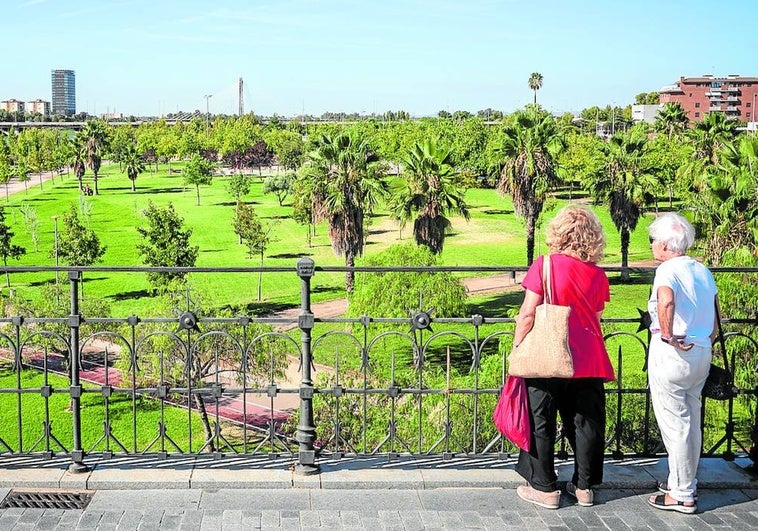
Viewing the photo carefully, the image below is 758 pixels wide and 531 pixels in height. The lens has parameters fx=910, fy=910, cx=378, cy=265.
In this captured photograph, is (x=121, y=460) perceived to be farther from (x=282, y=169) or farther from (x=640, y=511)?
(x=282, y=169)

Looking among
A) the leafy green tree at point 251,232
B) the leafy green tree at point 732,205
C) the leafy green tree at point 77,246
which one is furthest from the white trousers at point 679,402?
the leafy green tree at point 251,232

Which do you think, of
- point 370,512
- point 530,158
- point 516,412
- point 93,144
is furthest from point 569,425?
point 93,144

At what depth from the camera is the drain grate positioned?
5.22 meters

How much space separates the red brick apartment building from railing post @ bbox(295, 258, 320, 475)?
469ft

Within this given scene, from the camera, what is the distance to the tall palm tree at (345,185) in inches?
1475

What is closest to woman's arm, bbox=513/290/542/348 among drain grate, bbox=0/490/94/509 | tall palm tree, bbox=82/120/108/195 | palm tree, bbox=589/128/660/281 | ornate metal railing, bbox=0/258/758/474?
ornate metal railing, bbox=0/258/758/474

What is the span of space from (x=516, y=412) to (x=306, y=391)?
4.43 ft

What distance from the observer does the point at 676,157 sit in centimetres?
6494

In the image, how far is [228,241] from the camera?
55.1 meters

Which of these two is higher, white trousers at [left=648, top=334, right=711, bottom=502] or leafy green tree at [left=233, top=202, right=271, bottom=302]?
white trousers at [left=648, top=334, right=711, bottom=502]

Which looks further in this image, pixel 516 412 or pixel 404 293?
pixel 404 293

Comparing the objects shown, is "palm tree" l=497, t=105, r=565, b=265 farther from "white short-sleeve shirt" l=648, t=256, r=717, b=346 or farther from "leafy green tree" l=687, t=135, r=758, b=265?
"white short-sleeve shirt" l=648, t=256, r=717, b=346

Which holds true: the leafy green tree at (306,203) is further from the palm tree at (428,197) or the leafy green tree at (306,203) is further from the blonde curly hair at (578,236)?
the blonde curly hair at (578,236)

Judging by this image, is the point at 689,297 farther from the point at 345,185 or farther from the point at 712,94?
the point at 712,94
